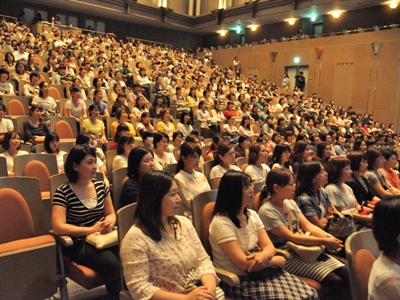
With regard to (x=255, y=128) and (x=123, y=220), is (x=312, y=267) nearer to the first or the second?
(x=123, y=220)

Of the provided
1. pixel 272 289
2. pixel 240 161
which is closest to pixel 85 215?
pixel 272 289

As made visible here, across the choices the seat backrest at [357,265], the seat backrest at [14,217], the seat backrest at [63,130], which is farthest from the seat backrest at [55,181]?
the seat backrest at [63,130]

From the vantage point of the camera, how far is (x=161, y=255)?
1.44 m

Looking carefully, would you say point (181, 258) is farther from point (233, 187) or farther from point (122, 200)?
point (122, 200)

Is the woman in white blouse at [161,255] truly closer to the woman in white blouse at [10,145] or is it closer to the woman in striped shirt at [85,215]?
the woman in striped shirt at [85,215]

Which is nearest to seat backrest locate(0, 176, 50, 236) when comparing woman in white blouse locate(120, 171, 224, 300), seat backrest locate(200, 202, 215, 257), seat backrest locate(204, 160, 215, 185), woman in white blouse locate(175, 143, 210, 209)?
woman in white blouse locate(120, 171, 224, 300)

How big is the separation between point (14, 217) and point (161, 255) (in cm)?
89

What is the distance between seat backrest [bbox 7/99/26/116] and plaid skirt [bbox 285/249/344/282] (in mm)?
4543

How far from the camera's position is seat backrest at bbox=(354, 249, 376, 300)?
1478 millimetres

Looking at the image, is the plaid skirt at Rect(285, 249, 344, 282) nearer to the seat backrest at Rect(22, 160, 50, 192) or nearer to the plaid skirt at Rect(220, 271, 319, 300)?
the plaid skirt at Rect(220, 271, 319, 300)

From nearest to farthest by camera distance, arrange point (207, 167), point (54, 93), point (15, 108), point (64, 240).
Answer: point (64, 240)
point (207, 167)
point (15, 108)
point (54, 93)

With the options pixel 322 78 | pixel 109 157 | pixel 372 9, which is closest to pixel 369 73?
pixel 322 78

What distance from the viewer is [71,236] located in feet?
6.02

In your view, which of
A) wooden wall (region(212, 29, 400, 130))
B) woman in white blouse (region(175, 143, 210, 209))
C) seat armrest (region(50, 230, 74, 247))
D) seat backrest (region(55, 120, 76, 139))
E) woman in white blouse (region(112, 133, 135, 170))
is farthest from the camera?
wooden wall (region(212, 29, 400, 130))
